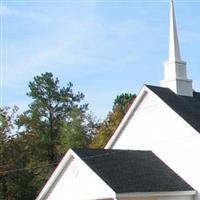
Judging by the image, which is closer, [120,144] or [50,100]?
[120,144]

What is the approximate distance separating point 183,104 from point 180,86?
5.94 feet

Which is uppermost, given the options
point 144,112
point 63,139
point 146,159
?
point 63,139

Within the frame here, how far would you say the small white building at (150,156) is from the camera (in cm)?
2784

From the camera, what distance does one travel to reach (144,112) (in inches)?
1305

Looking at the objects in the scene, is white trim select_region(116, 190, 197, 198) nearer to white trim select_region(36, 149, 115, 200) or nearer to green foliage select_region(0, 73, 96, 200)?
white trim select_region(36, 149, 115, 200)

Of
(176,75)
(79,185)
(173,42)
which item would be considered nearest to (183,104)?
(176,75)

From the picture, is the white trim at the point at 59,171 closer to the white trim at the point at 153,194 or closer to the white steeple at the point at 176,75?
the white trim at the point at 153,194

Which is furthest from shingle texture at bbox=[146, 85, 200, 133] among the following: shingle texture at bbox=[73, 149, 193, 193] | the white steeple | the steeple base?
shingle texture at bbox=[73, 149, 193, 193]

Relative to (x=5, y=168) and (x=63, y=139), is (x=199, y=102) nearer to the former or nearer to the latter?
(x=5, y=168)

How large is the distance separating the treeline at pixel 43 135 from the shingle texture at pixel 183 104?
2270 cm

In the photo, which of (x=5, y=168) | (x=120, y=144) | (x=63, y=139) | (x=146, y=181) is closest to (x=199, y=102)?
(x=120, y=144)

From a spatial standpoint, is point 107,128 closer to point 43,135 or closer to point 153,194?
point 43,135

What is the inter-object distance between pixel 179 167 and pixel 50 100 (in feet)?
126

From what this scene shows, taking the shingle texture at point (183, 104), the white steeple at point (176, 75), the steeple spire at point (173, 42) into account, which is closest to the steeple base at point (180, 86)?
the white steeple at point (176, 75)
